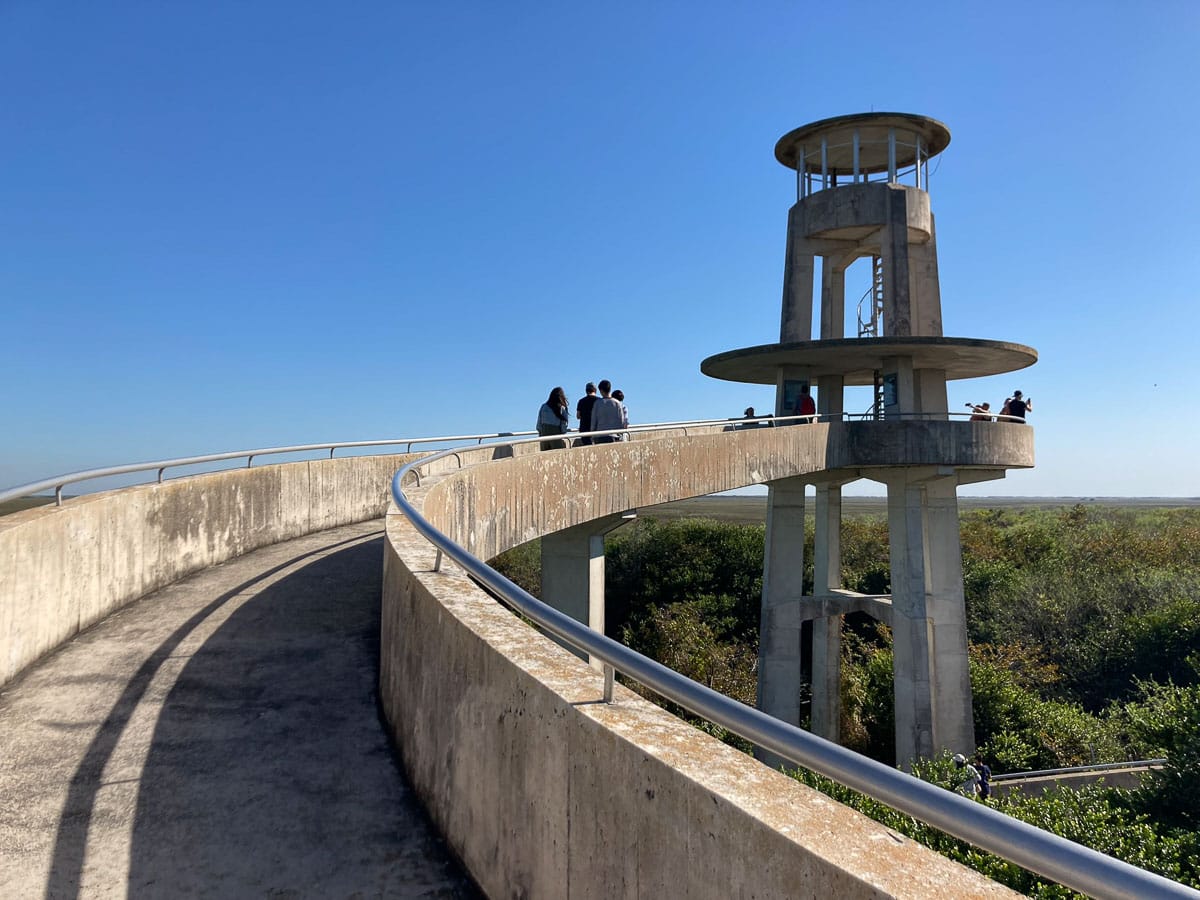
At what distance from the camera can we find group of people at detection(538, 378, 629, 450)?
484 inches

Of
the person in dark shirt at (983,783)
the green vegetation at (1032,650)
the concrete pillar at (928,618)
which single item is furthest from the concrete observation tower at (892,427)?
the person in dark shirt at (983,783)

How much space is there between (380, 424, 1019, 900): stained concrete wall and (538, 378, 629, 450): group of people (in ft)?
22.0

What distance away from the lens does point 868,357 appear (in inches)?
762

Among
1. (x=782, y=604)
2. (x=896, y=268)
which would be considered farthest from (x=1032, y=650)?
(x=896, y=268)

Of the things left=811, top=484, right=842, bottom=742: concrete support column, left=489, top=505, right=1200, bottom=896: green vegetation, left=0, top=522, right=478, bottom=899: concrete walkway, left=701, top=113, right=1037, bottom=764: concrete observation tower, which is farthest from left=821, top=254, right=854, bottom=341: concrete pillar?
left=0, top=522, right=478, bottom=899: concrete walkway

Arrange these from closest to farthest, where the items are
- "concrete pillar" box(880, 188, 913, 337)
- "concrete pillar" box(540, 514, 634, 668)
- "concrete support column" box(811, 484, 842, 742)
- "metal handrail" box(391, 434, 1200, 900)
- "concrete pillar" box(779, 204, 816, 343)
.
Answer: "metal handrail" box(391, 434, 1200, 900)
"concrete pillar" box(540, 514, 634, 668)
"concrete pillar" box(880, 188, 913, 337)
"concrete pillar" box(779, 204, 816, 343)
"concrete support column" box(811, 484, 842, 742)

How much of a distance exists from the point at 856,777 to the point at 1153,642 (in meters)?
32.5

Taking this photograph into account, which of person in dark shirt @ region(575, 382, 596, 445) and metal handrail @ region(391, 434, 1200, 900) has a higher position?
person in dark shirt @ region(575, 382, 596, 445)

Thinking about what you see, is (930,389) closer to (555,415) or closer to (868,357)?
(868,357)

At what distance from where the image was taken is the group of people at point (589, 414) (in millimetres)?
12281

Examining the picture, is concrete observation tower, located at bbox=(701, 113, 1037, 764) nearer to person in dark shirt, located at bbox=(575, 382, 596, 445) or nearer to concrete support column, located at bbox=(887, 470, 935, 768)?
concrete support column, located at bbox=(887, 470, 935, 768)

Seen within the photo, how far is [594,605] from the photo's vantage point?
49.5 feet

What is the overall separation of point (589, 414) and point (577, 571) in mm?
3618

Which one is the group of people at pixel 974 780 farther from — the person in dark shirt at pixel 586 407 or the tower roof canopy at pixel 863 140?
the tower roof canopy at pixel 863 140
